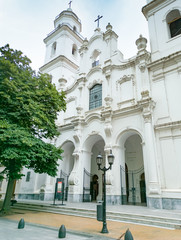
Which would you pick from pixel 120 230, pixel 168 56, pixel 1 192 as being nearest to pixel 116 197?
pixel 120 230

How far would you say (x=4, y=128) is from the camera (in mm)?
9141

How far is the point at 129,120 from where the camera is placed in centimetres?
1351

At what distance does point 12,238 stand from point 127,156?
12.9 m

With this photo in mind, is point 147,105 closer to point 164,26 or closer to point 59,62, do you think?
point 164,26

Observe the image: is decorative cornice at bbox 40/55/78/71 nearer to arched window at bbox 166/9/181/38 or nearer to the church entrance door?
arched window at bbox 166/9/181/38

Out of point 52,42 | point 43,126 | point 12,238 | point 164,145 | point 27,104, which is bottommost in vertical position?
point 12,238

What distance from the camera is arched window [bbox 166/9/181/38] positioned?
14797 mm

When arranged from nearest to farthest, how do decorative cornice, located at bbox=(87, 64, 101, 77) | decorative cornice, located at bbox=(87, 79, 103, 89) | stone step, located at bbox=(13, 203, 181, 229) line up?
1. stone step, located at bbox=(13, 203, 181, 229)
2. decorative cornice, located at bbox=(87, 79, 103, 89)
3. decorative cornice, located at bbox=(87, 64, 101, 77)

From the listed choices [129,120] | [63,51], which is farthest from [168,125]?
[63,51]

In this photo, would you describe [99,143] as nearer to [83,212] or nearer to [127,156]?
[127,156]

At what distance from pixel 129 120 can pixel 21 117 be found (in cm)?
783

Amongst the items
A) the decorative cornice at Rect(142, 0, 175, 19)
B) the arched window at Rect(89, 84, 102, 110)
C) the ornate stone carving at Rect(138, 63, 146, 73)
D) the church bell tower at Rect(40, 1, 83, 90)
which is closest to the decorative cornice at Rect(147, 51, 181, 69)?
the ornate stone carving at Rect(138, 63, 146, 73)

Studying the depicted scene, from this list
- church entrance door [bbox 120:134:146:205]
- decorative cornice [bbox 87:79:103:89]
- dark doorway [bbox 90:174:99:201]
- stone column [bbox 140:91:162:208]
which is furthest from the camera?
dark doorway [bbox 90:174:99:201]

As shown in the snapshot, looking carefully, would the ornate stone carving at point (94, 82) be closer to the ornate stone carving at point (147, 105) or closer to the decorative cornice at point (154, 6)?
the ornate stone carving at point (147, 105)
